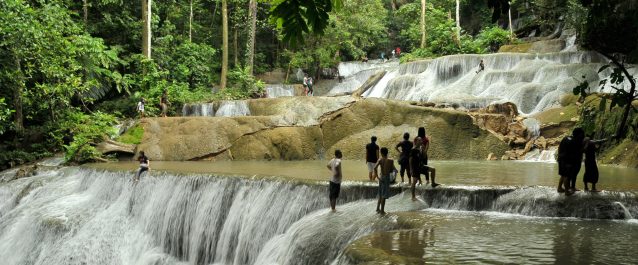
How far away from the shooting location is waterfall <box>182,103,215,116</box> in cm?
2352

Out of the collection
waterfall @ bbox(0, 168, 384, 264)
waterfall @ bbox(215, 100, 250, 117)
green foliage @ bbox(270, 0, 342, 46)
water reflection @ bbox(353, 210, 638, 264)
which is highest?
waterfall @ bbox(215, 100, 250, 117)

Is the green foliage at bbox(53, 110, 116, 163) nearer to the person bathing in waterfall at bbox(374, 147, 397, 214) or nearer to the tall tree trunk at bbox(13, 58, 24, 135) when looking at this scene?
the tall tree trunk at bbox(13, 58, 24, 135)

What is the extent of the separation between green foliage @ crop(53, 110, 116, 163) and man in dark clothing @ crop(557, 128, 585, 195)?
14.8m

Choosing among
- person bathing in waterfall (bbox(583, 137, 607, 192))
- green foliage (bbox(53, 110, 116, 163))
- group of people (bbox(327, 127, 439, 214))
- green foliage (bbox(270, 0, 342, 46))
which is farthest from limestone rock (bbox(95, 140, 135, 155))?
green foliage (bbox(270, 0, 342, 46))

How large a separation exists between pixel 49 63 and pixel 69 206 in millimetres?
7212

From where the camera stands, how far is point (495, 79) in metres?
23.4

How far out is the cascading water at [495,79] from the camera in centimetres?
2059

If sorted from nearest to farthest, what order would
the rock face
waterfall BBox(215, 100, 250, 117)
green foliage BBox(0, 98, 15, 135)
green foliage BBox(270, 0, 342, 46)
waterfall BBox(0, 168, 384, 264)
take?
green foliage BBox(270, 0, 342, 46), waterfall BBox(0, 168, 384, 264), green foliage BBox(0, 98, 15, 135), the rock face, waterfall BBox(215, 100, 250, 117)

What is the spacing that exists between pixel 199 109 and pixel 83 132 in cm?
565

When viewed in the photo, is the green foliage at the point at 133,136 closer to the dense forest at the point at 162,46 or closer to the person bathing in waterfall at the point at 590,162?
the dense forest at the point at 162,46

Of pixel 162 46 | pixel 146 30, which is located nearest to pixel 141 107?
pixel 146 30

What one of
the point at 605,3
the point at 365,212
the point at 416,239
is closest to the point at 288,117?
the point at 365,212

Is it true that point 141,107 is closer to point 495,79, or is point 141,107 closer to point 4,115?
point 4,115

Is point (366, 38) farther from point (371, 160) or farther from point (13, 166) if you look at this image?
point (371, 160)
